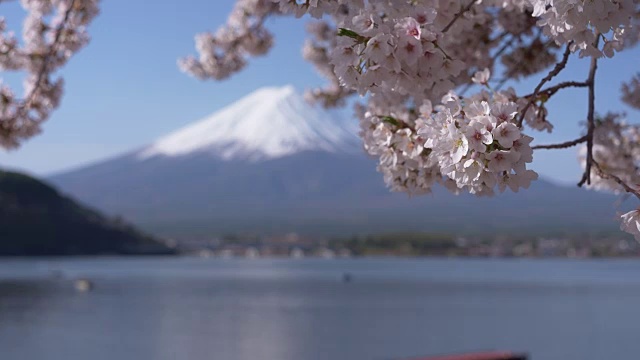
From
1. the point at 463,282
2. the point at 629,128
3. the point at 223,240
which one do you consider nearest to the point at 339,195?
the point at 223,240

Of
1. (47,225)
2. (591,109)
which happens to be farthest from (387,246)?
(591,109)

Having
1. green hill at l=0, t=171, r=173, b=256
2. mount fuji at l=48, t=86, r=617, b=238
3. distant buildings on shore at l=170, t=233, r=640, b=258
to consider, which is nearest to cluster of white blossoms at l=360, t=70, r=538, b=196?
green hill at l=0, t=171, r=173, b=256

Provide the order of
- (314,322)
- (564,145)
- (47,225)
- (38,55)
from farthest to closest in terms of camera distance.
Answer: (47,225) → (314,322) → (38,55) → (564,145)

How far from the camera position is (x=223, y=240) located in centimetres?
10831

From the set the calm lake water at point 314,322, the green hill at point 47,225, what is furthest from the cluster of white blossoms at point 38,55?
the green hill at point 47,225

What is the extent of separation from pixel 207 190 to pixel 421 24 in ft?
560

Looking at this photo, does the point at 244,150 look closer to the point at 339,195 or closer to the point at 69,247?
the point at 339,195

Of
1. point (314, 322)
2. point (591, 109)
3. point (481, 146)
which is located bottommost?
point (314, 322)

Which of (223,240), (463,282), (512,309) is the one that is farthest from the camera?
(223,240)

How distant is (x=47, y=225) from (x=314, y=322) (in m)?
44.1

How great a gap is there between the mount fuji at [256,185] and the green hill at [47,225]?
5128 centimetres

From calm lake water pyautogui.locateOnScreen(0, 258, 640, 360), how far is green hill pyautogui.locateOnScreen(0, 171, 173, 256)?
16.7 meters

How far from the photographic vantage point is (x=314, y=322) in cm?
3384

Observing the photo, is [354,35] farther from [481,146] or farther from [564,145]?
[564,145]
